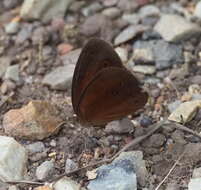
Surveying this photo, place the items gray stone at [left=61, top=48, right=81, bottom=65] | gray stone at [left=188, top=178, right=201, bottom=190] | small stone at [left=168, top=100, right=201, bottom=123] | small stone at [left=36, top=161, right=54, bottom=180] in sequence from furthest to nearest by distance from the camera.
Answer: gray stone at [left=61, top=48, right=81, bottom=65]
small stone at [left=168, top=100, right=201, bottom=123]
small stone at [left=36, top=161, right=54, bottom=180]
gray stone at [left=188, top=178, right=201, bottom=190]

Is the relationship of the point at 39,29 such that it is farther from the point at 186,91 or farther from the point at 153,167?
the point at 153,167

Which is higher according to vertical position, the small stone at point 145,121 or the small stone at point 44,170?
the small stone at point 44,170

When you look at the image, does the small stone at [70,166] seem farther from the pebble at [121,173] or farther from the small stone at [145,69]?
the small stone at [145,69]

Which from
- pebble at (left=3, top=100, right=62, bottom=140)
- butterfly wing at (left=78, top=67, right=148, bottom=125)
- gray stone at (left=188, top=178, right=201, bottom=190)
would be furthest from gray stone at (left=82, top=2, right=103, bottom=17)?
gray stone at (left=188, top=178, right=201, bottom=190)

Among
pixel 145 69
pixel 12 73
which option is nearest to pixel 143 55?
pixel 145 69

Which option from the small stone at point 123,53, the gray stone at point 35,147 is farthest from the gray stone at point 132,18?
the gray stone at point 35,147

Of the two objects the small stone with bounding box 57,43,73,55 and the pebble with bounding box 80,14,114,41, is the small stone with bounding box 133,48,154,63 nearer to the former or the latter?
the pebble with bounding box 80,14,114,41

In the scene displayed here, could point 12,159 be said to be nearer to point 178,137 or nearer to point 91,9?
point 178,137
